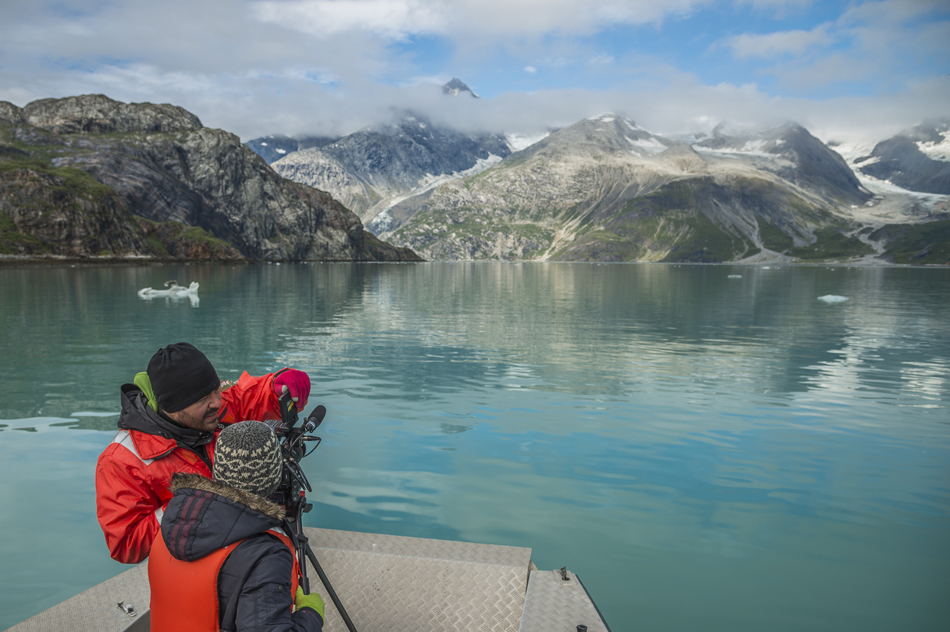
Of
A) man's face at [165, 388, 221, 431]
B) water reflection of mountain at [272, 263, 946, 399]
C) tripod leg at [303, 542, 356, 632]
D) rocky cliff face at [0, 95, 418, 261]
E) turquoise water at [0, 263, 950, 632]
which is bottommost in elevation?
turquoise water at [0, 263, 950, 632]

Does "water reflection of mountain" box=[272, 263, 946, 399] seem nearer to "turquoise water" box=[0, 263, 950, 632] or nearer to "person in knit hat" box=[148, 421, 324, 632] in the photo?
"turquoise water" box=[0, 263, 950, 632]

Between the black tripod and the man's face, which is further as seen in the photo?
the man's face

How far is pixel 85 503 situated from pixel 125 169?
212 meters

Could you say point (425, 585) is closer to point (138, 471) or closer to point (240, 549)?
point (240, 549)

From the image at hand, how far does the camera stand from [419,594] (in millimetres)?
5582

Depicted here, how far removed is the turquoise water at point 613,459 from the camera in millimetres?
7703

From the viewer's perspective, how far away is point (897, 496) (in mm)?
10438

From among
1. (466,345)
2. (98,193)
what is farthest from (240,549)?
(98,193)

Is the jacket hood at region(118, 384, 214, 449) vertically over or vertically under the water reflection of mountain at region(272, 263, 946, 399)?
over

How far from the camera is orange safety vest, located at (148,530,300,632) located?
326 centimetres

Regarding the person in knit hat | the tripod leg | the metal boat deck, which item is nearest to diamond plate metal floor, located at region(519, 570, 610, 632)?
the metal boat deck

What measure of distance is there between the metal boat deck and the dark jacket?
239 cm

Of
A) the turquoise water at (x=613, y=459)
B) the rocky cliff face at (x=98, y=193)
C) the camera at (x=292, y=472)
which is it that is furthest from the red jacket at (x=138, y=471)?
the rocky cliff face at (x=98, y=193)

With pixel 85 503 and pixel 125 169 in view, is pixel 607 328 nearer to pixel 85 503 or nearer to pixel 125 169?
pixel 85 503
